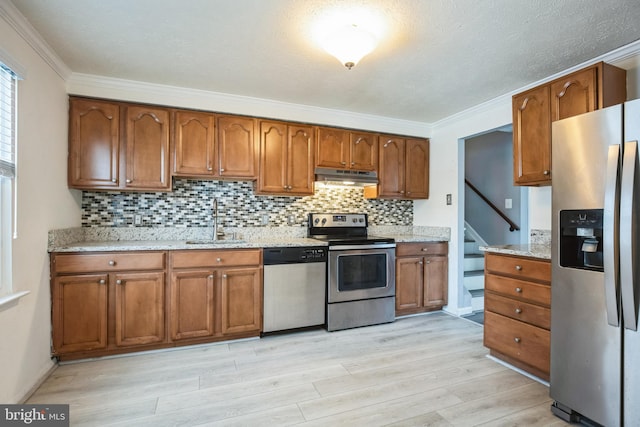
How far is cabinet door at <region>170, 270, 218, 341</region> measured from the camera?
266cm

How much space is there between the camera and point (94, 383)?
Answer: 213 cm

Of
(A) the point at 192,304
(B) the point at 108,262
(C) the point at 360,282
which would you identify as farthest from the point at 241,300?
(C) the point at 360,282

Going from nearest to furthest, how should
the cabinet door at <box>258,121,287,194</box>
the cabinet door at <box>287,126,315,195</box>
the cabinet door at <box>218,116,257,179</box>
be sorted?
the cabinet door at <box>218,116,257,179</box>
the cabinet door at <box>258,121,287,194</box>
the cabinet door at <box>287,126,315,195</box>

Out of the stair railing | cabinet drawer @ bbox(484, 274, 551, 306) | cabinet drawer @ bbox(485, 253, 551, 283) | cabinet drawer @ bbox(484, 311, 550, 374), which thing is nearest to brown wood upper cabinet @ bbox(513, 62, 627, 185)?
cabinet drawer @ bbox(485, 253, 551, 283)

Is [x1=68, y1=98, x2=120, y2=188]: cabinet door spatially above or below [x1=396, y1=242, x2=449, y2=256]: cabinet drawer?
above

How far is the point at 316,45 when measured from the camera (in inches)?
84.2

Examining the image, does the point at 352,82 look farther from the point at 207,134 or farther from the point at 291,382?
the point at 291,382

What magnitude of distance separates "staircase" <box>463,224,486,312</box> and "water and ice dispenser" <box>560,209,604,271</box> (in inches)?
84.4

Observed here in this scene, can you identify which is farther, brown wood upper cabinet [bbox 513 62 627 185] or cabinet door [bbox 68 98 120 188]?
cabinet door [bbox 68 98 120 188]

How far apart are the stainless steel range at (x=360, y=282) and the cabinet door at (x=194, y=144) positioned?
4.58ft

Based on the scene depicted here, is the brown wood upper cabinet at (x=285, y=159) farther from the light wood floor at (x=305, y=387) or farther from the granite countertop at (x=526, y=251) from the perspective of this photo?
the granite countertop at (x=526, y=251)

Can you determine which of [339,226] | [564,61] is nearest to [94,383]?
[339,226]

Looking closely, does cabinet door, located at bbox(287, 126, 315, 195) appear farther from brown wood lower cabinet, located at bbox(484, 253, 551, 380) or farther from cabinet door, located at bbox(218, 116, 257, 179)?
brown wood lower cabinet, located at bbox(484, 253, 551, 380)

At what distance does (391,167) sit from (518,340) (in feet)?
7.30
